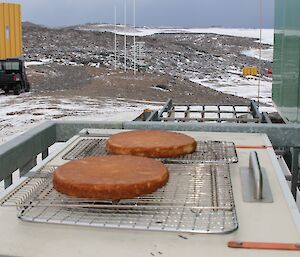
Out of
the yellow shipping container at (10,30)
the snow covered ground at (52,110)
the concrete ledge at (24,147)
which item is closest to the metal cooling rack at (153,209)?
the concrete ledge at (24,147)

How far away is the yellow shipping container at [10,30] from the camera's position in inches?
620

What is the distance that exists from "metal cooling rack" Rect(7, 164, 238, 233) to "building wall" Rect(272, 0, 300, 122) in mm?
2455

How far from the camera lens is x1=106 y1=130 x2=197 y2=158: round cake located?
7.42ft

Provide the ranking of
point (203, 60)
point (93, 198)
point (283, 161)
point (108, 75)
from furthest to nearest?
1. point (203, 60)
2. point (108, 75)
3. point (283, 161)
4. point (93, 198)

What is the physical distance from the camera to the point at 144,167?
6.37 feet

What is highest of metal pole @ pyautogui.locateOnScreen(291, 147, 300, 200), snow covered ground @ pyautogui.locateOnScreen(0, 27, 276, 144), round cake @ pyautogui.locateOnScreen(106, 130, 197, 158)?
round cake @ pyautogui.locateOnScreen(106, 130, 197, 158)

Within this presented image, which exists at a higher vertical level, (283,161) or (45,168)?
(45,168)

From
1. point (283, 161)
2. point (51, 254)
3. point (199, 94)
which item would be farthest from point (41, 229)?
point (199, 94)

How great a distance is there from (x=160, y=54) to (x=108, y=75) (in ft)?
40.5

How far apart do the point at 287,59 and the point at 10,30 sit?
12951 mm

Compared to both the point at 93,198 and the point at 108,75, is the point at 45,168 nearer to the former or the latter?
the point at 93,198

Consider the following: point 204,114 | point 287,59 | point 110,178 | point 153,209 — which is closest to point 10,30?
point 204,114

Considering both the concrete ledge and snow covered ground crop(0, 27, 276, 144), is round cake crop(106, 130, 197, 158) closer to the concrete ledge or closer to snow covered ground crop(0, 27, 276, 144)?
the concrete ledge

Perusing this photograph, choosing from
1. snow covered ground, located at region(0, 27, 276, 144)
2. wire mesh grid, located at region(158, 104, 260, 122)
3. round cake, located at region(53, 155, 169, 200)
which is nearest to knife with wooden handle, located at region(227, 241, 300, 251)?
round cake, located at region(53, 155, 169, 200)
